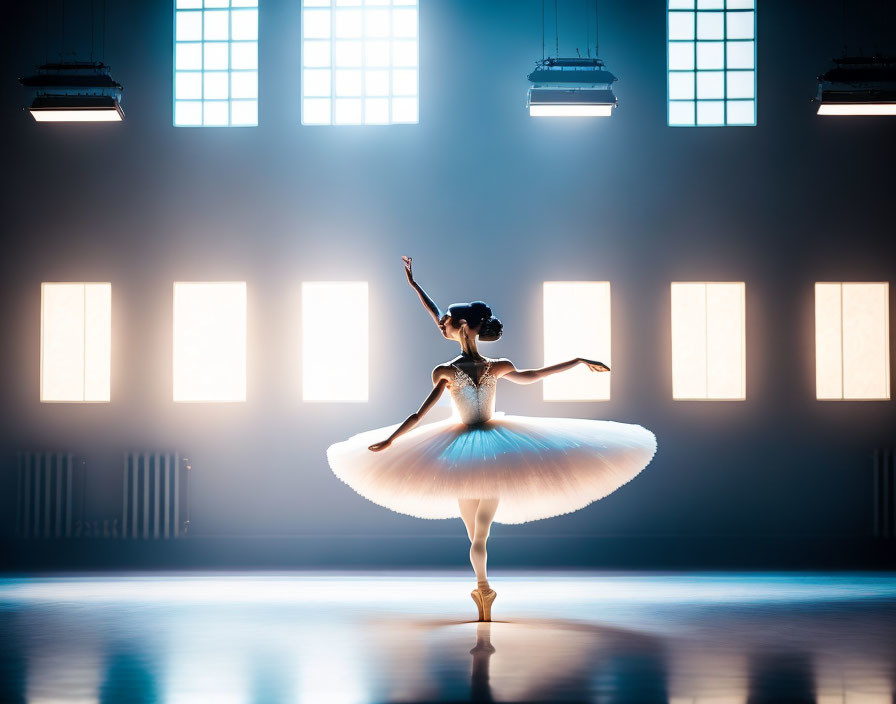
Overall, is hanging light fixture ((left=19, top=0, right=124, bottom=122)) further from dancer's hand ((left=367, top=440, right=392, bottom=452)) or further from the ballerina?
dancer's hand ((left=367, top=440, right=392, bottom=452))

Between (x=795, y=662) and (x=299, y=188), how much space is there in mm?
4991

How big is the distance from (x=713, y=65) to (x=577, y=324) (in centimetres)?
234

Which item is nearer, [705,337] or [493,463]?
[493,463]

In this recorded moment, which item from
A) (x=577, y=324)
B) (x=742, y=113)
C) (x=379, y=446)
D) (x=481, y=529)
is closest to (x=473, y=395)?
(x=379, y=446)

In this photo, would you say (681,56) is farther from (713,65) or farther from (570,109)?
(570,109)

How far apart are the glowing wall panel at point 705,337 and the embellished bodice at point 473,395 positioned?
111 inches

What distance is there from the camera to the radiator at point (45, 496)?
6.99 m

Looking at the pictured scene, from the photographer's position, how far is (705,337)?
7.08m

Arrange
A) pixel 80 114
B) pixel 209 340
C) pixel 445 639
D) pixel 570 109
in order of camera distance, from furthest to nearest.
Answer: pixel 209 340
pixel 80 114
pixel 570 109
pixel 445 639

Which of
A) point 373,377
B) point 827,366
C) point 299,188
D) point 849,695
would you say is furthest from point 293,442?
point 849,695

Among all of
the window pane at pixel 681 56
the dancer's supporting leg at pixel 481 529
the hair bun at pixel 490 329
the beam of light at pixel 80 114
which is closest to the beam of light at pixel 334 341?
the beam of light at pixel 80 114

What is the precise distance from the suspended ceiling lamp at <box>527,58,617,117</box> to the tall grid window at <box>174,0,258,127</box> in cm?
238

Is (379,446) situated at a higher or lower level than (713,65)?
lower

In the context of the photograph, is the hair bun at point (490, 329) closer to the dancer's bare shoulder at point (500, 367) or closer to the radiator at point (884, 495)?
the dancer's bare shoulder at point (500, 367)
